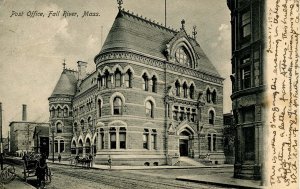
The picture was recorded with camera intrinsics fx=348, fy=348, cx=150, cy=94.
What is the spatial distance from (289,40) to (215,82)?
26948 millimetres

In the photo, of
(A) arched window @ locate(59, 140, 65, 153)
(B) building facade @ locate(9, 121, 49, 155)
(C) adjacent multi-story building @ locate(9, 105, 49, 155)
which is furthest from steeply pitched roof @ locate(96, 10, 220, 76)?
(B) building facade @ locate(9, 121, 49, 155)

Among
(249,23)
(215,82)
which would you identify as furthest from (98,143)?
(249,23)

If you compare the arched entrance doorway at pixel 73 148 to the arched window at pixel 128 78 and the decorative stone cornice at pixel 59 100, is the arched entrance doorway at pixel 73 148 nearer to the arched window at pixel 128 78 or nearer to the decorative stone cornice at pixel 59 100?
the decorative stone cornice at pixel 59 100

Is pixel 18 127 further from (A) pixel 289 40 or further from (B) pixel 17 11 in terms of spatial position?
(A) pixel 289 40

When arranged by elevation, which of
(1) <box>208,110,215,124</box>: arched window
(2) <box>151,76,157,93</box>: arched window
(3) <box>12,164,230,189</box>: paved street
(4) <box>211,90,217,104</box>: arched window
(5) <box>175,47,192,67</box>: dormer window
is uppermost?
(5) <box>175,47,192,67</box>: dormer window

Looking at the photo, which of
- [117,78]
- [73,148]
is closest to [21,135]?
[73,148]

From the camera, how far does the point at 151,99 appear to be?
3028 centimetres

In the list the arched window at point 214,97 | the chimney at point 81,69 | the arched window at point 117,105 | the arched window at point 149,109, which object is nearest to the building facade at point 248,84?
the arched window at point 117,105

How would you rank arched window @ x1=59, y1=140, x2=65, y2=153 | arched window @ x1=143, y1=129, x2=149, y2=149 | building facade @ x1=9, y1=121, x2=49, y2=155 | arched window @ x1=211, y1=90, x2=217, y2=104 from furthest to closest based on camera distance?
1. building facade @ x1=9, y1=121, x2=49, y2=155
2. arched window @ x1=59, y1=140, x2=65, y2=153
3. arched window @ x1=211, y1=90, x2=217, y2=104
4. arched window @ x1=143, y1=129, x2=149, y2=149

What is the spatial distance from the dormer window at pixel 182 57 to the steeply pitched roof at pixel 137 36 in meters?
1.35

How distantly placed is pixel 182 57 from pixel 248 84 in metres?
17.4

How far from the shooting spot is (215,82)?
1451 inches

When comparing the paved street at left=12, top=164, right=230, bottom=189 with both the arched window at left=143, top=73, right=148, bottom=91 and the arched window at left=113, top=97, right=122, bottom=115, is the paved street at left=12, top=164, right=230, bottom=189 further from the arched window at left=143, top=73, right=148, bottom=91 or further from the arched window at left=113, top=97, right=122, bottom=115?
the arched window at left=143, top=73, right=148, bottom=91

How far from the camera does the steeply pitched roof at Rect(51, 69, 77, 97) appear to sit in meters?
46.0
